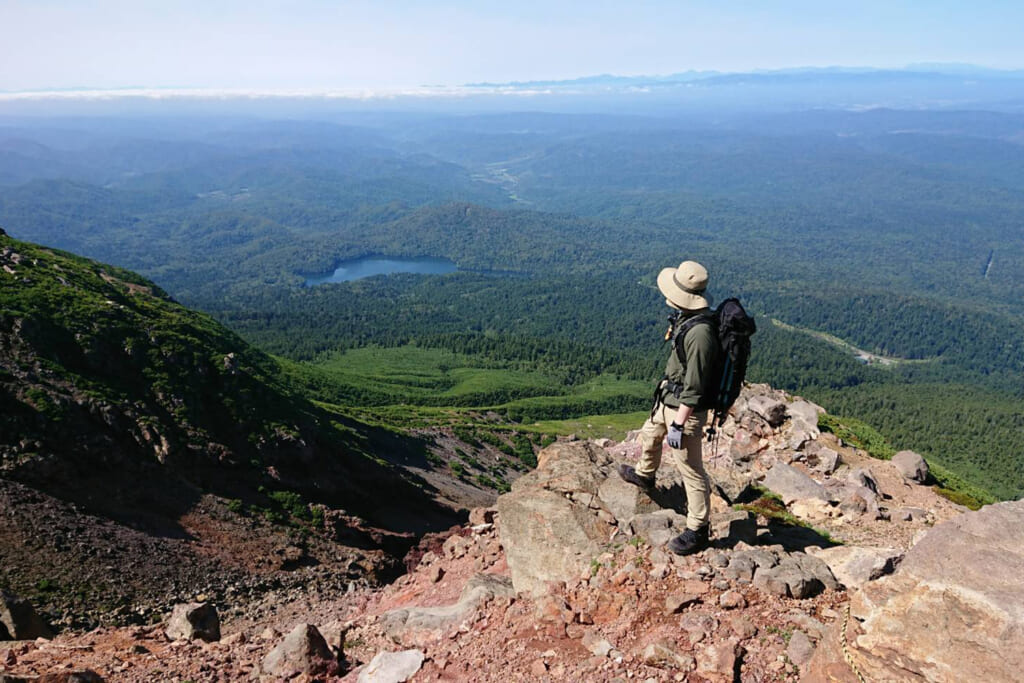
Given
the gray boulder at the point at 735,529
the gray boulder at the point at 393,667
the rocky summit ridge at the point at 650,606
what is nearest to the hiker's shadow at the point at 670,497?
the rocky summit ridge at the point at 650,606

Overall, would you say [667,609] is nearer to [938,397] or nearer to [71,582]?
[71,582]

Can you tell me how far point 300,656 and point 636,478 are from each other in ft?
28.2

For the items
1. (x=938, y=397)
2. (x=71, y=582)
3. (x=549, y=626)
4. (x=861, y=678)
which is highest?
(x=861, y=678)

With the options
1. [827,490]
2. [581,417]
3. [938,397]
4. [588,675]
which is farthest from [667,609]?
[938,397]

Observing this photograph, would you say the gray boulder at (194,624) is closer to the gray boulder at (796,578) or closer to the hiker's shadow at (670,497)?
the hiker's shadow at (670,497)

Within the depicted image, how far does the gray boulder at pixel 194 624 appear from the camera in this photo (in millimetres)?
15891

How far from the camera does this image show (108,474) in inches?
1020

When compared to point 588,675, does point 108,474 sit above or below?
below

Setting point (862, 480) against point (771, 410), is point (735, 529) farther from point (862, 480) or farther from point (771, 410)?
point (771, 410)

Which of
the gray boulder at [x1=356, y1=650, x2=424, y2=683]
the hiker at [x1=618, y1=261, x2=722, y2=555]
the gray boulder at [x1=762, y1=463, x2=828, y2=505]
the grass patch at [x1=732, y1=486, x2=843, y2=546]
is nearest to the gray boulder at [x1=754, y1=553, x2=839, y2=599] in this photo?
the hiker at [x1=618, y1=261, x2=722, y2=555]

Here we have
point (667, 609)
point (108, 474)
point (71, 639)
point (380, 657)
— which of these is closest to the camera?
point (667, 609)

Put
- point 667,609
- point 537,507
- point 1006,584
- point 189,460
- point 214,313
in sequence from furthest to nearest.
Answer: point 214,313 < point 189,460 < point 537,507 < point 667,609 < point 1006,584

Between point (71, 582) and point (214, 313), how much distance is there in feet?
626

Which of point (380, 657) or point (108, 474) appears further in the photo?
point (108, 474)
